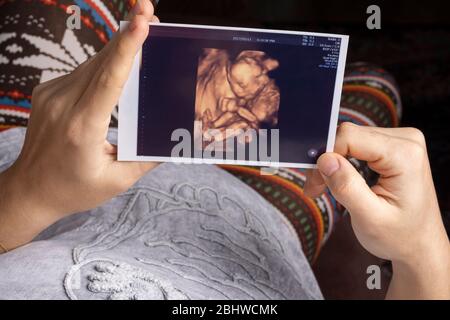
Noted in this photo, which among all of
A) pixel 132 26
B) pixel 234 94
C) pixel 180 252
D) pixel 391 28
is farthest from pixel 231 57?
pixel 391 28

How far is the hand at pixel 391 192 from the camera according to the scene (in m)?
0.77

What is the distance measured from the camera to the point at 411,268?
83cm

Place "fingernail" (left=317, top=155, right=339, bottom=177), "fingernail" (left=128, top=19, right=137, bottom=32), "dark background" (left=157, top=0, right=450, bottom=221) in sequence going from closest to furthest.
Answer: "fingernail" (left=128, top=19, right=137, bottom=32)
"fingernail" (left=317, top=155, right=339, bottom=177)
"dark background" (left=157, top=0, right=450, bottom=221)

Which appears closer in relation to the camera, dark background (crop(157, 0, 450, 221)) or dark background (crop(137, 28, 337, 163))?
dark background (crop(137, 28, 337, 163))

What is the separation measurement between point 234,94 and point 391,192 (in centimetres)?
26

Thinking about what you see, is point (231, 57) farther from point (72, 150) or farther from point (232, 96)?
point (72, 150)

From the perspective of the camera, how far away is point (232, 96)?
86cm

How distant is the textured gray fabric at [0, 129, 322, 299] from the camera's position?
723 millimetres

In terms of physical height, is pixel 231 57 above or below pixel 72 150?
above

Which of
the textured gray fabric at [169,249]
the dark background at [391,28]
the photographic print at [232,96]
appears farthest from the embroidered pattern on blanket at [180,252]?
the dark background at [391,28]

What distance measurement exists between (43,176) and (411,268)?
1.69 feet

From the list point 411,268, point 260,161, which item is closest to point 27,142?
point 260,161

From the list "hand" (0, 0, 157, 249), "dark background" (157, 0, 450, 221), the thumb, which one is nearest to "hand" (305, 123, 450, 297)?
the thumb

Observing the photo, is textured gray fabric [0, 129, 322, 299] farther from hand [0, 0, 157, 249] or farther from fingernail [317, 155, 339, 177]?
fingernail [317, 155, 339, 177]
